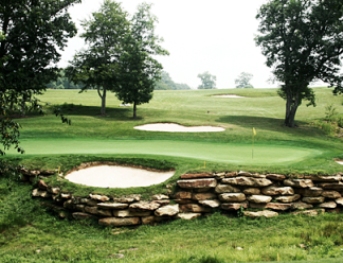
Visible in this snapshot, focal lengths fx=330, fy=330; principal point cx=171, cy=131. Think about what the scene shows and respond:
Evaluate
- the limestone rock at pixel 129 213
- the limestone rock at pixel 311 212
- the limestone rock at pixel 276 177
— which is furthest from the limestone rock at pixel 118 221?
the limestone rock at pixel 311 212

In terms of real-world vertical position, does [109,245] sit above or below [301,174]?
below

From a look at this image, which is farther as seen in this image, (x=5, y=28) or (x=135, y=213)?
(x=5, y=28)

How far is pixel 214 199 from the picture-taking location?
1229 centimetres

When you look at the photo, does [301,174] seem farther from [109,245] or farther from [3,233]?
[3,233]

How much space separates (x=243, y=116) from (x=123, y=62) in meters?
12.8

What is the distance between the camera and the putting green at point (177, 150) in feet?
47.6

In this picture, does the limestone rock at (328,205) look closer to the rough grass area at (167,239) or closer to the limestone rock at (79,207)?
the rough grass area at (167,239)

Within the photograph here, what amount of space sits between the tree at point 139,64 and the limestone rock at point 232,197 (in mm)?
18935

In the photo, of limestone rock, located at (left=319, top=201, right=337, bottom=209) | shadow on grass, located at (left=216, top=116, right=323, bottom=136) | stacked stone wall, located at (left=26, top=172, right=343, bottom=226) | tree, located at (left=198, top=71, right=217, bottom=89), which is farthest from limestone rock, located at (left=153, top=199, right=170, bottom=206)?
tree, located at (left=198, top=71, right=217, bottom=89)

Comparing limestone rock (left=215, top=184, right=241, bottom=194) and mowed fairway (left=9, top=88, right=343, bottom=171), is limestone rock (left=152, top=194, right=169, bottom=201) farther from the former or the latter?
mowed fairway (left=9, top=88, right=343, bottom=171)

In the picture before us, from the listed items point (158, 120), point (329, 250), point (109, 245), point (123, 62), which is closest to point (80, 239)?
point (109, 245)

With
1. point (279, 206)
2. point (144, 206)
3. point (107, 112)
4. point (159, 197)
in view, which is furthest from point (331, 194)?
point (107, 112)

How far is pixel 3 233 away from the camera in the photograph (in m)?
10.7

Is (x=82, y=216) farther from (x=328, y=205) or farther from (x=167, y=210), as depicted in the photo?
(x=328, y=205)
